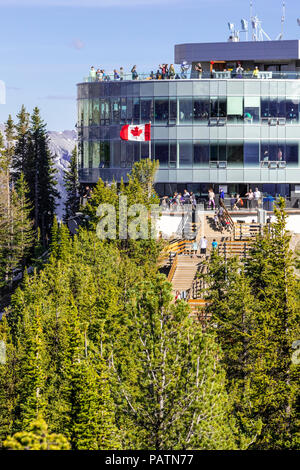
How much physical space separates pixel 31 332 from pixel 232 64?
1667 inches

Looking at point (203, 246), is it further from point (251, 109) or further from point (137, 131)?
point (251, 109)

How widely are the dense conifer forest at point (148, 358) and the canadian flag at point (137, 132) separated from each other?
13292 millimetres

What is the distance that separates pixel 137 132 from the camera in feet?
226

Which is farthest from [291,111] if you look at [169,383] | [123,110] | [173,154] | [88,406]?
[169,383]

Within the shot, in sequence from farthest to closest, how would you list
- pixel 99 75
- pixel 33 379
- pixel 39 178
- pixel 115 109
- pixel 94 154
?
1. pixel 39 178
2. pixel 94 154
3. pixel 99 75
4. pixel 115 109
5. pixel 33 379

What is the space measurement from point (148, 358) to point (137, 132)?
39.4 meters

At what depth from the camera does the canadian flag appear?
223ft

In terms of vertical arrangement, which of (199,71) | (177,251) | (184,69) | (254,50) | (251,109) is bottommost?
(177,251)
